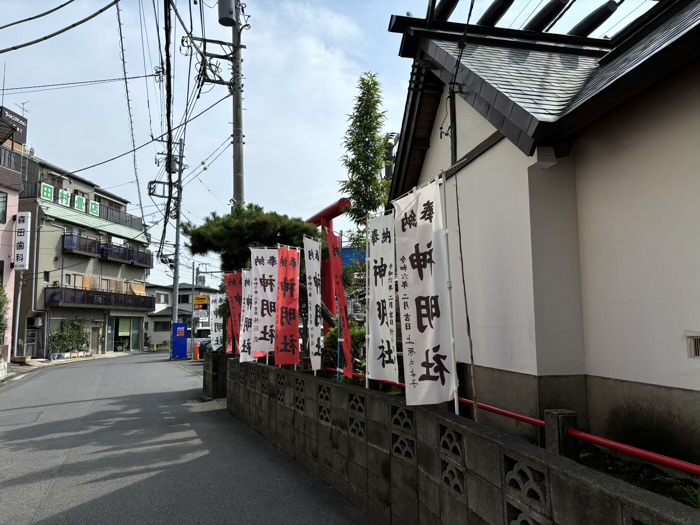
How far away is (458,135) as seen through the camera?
748 cm

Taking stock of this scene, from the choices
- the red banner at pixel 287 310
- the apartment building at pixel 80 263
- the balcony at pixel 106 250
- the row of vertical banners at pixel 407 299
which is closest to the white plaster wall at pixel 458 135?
the row of vertical banners at pixel 407 299

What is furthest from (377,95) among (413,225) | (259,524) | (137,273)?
(137,273)

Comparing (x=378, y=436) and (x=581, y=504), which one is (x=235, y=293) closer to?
(x=378, y=436)

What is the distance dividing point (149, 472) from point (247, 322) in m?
4.16

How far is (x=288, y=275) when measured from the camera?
9.53m

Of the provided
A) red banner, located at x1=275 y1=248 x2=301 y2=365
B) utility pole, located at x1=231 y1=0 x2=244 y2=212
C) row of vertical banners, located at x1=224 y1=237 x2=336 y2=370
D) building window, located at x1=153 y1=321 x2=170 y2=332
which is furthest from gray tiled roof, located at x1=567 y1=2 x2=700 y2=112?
building window, located at x1=153 y1=321 x2=170 y2=332

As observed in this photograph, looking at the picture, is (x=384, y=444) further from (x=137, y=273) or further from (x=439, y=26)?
(x=137, y=273)

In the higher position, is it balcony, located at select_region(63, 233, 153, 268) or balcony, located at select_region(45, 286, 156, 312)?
balcony, located at select_region(63, 233, 153, 268)

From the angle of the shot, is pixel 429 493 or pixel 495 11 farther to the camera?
pixel 495 11

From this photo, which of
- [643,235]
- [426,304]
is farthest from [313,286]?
[643,235]

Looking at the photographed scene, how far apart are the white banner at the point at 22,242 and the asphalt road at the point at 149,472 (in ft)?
61.7

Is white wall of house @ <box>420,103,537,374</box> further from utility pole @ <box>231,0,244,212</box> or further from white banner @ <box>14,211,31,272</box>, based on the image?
white banner @ <box>14,211,31,272</box>

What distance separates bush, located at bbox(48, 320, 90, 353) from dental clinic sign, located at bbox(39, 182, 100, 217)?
31.0 ft

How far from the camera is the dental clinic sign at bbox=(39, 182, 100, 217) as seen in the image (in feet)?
123
